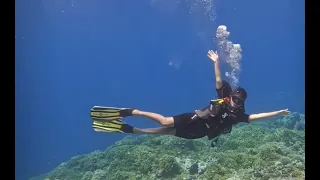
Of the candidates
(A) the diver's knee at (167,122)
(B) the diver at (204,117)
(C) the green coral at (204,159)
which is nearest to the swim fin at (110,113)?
(B) the diver at (204,117)

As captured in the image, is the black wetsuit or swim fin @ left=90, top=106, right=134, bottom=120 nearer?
the black wetsuit

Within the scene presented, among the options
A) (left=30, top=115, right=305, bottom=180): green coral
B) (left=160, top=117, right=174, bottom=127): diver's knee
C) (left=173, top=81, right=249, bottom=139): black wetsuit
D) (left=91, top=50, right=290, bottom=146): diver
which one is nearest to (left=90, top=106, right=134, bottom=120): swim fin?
(left=91, top=50, right=290, bottom=146): diver

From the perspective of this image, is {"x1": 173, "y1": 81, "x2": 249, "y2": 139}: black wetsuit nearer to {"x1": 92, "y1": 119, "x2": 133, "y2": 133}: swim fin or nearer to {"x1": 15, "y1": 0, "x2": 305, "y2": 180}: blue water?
{"x1": 15, "y1": 0, "x2": 305, "y2": 180}: blue water

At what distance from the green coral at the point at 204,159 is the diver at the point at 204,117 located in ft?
2.01

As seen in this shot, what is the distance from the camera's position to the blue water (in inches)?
354

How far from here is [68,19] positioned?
12.4 meters

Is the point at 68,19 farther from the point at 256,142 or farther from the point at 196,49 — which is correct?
the point at 256,142

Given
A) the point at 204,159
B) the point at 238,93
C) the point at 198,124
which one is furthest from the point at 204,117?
the point at 204,159

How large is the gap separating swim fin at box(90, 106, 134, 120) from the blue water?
567 mm

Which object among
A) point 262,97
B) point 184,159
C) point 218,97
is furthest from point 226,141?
point 262,97

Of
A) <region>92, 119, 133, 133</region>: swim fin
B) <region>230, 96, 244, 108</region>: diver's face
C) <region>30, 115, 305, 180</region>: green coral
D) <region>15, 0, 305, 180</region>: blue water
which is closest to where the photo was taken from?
<region>230, 96, 244, 108</region>: diver's face

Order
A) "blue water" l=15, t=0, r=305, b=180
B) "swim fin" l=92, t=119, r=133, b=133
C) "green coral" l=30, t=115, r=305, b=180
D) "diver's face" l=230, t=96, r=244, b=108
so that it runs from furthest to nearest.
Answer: "blue water" l=15, t=0, r=305, b=180
"swim fin" l=92, t=119, r=133, b=133
"green coral" l=30, t=115, r=305, b=180
"diver's face" l=230, t=96, r=244, b=108

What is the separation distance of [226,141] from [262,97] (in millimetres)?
3696

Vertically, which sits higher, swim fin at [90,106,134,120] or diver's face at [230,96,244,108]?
diver's face at [230,96,244,108]
